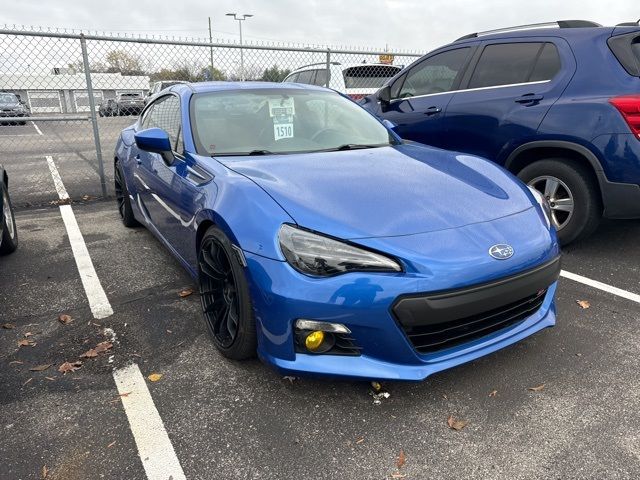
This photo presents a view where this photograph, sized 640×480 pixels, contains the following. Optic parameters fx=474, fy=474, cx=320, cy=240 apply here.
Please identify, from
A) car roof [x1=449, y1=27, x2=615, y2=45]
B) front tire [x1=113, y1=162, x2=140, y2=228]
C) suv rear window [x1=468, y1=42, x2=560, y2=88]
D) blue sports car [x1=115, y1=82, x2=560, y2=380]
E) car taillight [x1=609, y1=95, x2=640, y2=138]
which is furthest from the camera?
front tire [x1=113, y1=162, x2=140, y2=228]

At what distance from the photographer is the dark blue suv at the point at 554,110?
3604 mm

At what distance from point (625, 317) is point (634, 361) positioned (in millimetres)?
551

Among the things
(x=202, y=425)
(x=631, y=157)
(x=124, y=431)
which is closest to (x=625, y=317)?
(x=631, y=157)

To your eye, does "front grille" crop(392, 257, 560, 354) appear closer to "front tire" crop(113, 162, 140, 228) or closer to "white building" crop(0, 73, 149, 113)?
"front tire" crop(113, 162, 140, 228)

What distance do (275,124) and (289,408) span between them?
190cm

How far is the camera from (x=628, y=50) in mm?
3686

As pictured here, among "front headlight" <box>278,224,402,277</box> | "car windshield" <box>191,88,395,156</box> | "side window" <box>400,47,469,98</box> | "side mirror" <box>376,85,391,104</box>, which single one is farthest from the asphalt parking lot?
"side mirror" <box>376,85,391,104</box>

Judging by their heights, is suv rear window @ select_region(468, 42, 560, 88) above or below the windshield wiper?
above

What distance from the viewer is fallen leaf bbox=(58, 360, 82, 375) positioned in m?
2.54

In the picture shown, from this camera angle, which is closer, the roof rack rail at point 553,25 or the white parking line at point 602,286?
the white parking line at point 602,286

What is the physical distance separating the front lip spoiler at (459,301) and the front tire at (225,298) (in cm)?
74

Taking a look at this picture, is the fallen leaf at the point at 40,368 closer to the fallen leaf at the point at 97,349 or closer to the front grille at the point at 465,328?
the fallen leaf at the point at 97,349

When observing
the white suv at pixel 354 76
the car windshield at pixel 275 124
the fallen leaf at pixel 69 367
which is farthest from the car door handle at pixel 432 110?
the fallen leaf at pixel 69 367

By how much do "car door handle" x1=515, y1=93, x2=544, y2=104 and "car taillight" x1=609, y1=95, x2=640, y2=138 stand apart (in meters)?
0.65
